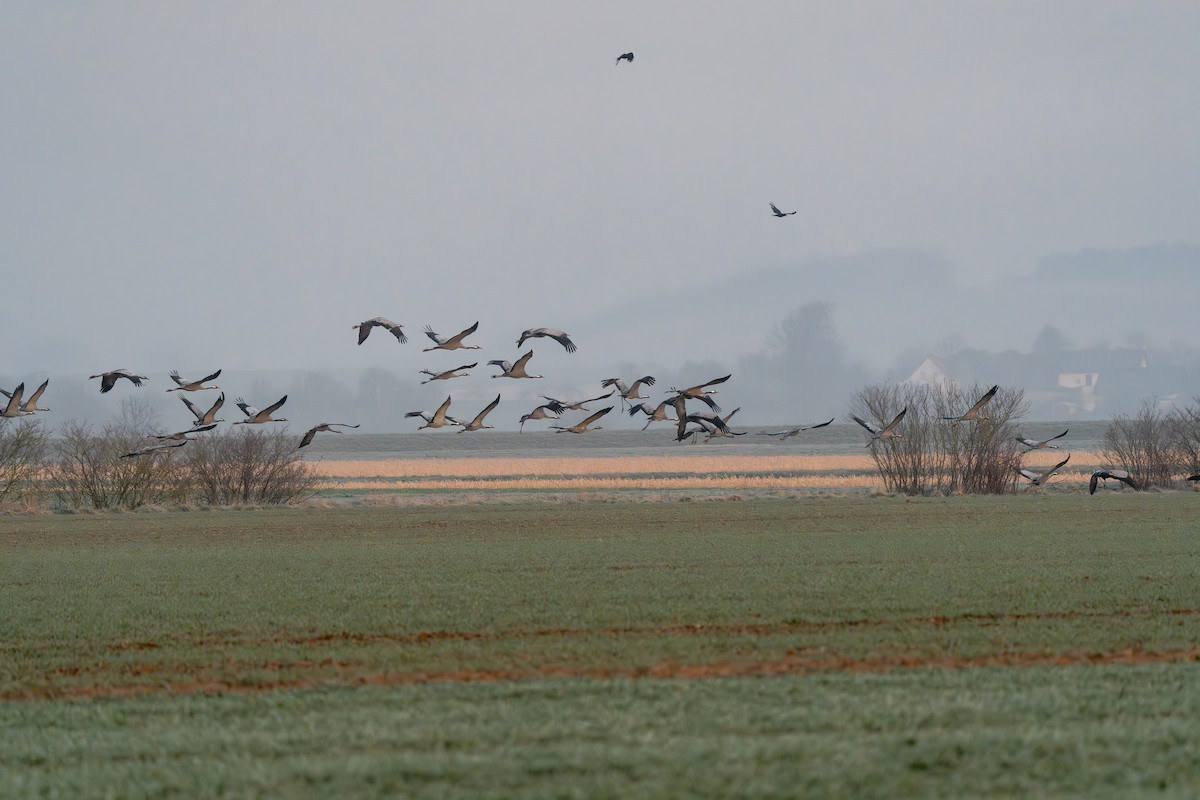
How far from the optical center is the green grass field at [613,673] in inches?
297

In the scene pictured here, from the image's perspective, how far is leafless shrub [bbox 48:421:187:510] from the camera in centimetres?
4375

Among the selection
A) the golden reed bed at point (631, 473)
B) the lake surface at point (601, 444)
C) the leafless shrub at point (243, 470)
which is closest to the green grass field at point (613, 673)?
the leafless shrub at point (243, 470)

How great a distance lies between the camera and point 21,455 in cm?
4241

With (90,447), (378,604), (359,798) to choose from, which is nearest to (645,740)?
(359,798)

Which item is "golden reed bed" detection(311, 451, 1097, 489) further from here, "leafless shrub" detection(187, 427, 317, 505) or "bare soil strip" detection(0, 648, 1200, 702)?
"bare soil strip" detection(0, 648, 1200, 702)

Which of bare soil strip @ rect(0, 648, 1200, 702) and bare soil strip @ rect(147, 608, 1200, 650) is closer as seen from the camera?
bare soil strip @ rect(0, 648, 1200, 702)

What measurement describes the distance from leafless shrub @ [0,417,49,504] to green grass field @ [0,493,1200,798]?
64.1ft

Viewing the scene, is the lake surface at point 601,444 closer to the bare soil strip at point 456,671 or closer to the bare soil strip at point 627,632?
the bare soil strip at point 627,632

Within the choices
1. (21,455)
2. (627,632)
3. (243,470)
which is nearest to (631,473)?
(243,470)

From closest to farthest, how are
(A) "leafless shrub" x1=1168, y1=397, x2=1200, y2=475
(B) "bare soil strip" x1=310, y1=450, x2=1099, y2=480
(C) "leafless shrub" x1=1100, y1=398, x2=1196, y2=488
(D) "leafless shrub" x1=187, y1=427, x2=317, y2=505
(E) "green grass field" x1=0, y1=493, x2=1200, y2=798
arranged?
(E) "green grass field" x1=0, y1=493, x2=1200, y2=798, (D) "leafless shrub" x1=187, y1=427, x2=317, y2=505, (A) "leafless shrub" x1=1168, y1=397, x2=1200, y2=475, (C) "leafless shrub" x1=1100, y1=398, x2=1196, y2=488, (B) "bare soil strip" x1=310, y1=450, x2=1099, y2=480

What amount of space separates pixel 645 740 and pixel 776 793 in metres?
1.24

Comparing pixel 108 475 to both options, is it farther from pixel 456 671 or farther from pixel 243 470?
pixel 456 671

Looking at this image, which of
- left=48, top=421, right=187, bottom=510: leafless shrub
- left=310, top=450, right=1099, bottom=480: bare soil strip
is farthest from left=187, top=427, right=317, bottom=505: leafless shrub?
left=310, top=450, right=1099, bottom=480: bare soil strip

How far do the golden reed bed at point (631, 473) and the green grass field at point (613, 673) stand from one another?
3277 centimetres
